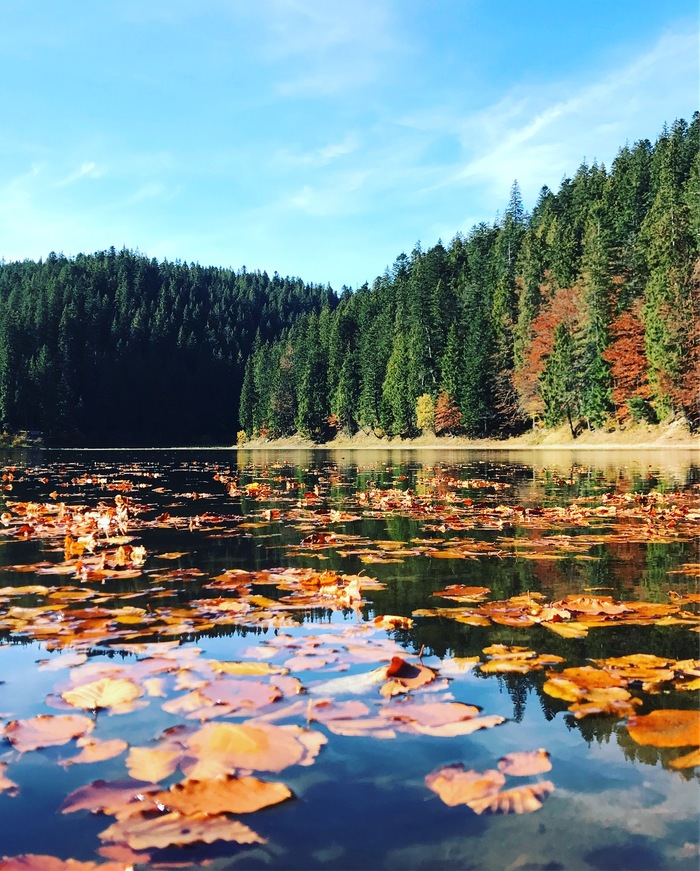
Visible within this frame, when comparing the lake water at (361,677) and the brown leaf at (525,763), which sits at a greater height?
the brown leaf at (525,763)

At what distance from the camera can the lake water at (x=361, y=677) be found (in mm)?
1734

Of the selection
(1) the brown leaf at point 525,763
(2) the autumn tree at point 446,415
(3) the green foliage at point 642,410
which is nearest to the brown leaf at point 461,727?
(1) the brown leaf at point 525,763

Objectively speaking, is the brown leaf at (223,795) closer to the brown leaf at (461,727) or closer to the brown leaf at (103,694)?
the brown leaf at (461,727)

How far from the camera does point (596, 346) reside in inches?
2103

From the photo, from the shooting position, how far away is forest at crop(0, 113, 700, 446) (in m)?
51.6

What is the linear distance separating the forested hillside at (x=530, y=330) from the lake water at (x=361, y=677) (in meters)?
42.6

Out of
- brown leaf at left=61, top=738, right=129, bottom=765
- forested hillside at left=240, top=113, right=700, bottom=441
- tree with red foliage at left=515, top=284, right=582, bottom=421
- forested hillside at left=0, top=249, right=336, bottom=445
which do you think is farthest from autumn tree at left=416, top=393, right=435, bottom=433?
brown leaf at left=61, top=738, right=129, bottom=765

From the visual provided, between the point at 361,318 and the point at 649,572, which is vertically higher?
the point at 361,318

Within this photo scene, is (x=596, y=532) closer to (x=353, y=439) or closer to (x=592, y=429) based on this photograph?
(x=592, y=429)

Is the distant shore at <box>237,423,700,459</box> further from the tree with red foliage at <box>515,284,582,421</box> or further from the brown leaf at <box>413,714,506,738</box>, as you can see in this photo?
the brown leaf at <box>413,714,506,738</box>

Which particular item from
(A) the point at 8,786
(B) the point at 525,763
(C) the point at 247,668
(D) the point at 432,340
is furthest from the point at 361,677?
(D) the point at 432,340

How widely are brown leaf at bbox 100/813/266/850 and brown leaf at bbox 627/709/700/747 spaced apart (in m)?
1.36

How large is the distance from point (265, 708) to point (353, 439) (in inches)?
3367

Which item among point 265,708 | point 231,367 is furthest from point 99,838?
point 231,367
